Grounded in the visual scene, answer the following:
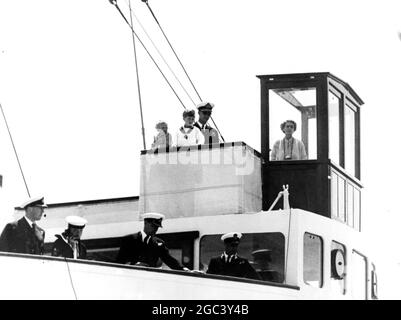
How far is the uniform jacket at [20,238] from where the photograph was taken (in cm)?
1322

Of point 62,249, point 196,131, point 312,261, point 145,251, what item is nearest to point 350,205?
point 312,261

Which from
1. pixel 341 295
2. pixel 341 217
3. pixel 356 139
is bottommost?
pixel 341 295

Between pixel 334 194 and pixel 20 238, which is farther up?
pixel 334 194

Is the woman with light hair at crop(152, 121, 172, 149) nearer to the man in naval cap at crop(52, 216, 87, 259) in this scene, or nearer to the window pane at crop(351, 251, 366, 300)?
the man in naval cap at crop(52, 216, 87, 259)

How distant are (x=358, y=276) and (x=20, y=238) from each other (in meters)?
5.04

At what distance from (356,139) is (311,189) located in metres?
1.57

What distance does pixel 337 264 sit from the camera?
15.3 metres

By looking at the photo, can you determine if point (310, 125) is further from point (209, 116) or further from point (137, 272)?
point (137, 272)

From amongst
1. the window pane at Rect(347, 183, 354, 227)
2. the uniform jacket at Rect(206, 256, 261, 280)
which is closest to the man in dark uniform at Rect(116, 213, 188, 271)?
the uniform jacket at Rect(206, 256, 261, 280)

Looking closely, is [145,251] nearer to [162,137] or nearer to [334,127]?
[162,137]

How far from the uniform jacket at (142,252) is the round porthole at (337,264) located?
2335mm
